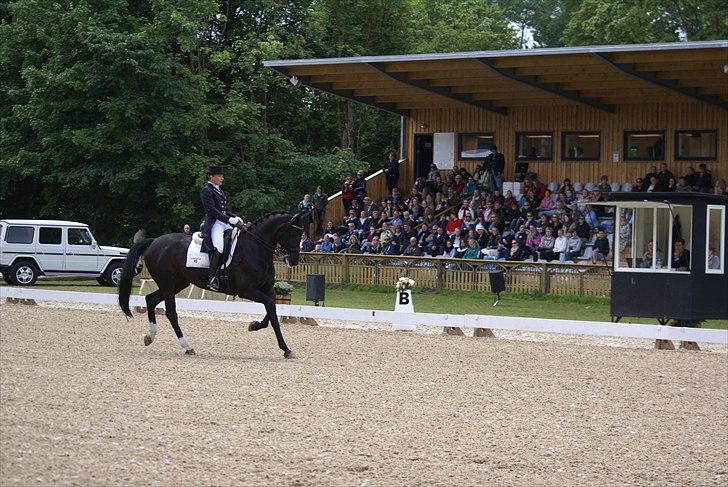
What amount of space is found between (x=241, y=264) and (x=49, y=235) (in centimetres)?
1618

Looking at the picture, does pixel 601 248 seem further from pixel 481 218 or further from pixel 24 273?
→ pixel 24 273

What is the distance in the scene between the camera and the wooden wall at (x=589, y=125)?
102 ft

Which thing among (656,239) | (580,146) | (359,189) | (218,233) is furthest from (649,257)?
(359,189)

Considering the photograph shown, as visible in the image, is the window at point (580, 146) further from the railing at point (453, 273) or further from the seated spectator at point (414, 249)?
the railing at point (453, 273)

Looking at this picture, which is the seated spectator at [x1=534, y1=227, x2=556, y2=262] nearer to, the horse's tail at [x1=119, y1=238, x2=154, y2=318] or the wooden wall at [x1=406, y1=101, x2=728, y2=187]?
the wooden wall at [x1=406, y1=101, x2=728, y2=187]

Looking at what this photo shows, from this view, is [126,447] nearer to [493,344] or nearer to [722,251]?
[493,344]

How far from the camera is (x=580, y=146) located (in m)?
33.3

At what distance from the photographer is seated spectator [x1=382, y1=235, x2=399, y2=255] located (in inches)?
1195

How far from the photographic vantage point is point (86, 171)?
34.8 meters

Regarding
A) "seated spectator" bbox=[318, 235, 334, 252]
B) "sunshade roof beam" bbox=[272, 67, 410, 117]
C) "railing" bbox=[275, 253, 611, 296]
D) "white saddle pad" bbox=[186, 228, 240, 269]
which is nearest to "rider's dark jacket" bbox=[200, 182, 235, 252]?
"white saddle pad" bbox=[186, 228, 240, 269]

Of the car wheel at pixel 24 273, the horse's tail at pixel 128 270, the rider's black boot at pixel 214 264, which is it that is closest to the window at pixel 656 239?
the rider's black boot at pixel 214 264

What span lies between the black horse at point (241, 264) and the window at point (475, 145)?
20405mm

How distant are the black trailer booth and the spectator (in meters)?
5.51

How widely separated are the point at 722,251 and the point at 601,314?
342 cm
